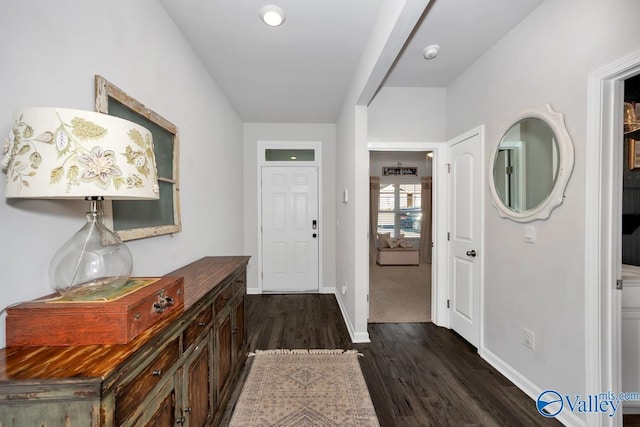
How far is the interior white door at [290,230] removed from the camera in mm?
4227

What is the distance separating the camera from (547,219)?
5.91ft

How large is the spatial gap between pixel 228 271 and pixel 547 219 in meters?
2.18

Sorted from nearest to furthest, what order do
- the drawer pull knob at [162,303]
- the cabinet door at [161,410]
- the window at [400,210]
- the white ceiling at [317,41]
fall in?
1. the cabinet door at [161,410]
2. the drawer pull knob at [162,303]
3. the white ceiling at [317,41]
4. the window at [400,210]

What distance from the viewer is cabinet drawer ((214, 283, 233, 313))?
5.21 feet

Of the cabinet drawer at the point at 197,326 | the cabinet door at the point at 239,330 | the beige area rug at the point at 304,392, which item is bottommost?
the beige area rug at the point at 304,392

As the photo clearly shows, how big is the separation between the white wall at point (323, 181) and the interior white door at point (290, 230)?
0.13 meters

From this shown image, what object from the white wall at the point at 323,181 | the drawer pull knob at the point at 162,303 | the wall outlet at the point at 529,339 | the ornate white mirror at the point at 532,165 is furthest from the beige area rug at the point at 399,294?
the drawer pull knob at the point at 162,303

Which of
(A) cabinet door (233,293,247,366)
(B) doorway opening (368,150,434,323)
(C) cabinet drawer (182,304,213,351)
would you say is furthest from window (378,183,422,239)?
(C) cabinet drawer (182,304,213,351)

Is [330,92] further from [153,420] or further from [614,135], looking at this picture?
[153,420]

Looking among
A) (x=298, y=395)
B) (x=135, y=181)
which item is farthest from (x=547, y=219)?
(x=135, y=181)

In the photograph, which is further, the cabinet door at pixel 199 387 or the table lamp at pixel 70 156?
the cabinet door at pixel 199 387

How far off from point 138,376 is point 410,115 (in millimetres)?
3202

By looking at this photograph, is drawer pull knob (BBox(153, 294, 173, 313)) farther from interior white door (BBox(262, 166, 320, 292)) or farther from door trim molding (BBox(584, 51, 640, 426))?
interior white door (BBox(262, 166, 320, 292))

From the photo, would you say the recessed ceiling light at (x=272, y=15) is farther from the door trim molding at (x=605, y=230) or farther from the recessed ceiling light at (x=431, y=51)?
the door trim molding at (x=605, y=230)
